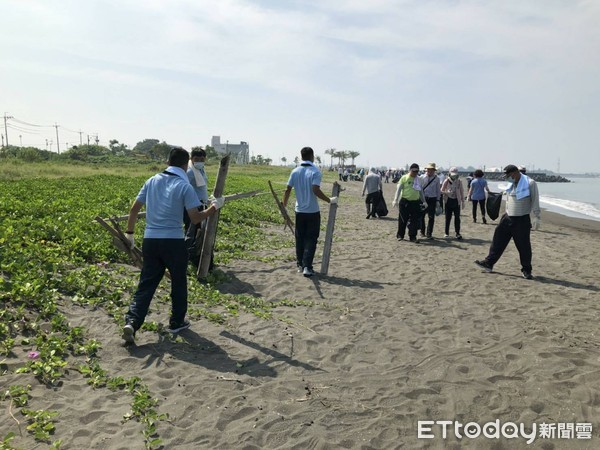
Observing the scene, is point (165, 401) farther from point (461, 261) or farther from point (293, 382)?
Result: point (461, 261)

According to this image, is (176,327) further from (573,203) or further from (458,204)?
(573,203)

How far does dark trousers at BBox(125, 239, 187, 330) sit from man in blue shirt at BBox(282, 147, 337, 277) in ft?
9.95

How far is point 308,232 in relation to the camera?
7637mm

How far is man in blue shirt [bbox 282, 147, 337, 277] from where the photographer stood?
24.6ft

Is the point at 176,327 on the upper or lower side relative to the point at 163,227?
lower

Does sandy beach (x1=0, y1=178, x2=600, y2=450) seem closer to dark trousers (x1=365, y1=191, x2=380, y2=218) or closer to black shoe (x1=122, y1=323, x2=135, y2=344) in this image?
black shoe (x1=122, y1=323, x2=135, y2=344)

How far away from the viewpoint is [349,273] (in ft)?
27.6

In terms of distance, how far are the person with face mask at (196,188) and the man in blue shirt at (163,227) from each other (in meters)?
1.78

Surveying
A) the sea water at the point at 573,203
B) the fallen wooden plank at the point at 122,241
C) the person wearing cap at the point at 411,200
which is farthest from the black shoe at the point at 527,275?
the sea water at the point at 573,203

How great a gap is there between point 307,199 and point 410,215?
4.87 meters

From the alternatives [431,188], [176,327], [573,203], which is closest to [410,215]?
[431,188]

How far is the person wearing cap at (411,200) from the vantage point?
10962mm

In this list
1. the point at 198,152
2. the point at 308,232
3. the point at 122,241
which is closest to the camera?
the point at 122,241

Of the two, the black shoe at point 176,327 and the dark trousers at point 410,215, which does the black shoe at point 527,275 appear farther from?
A: the black shoe at point 176,327
